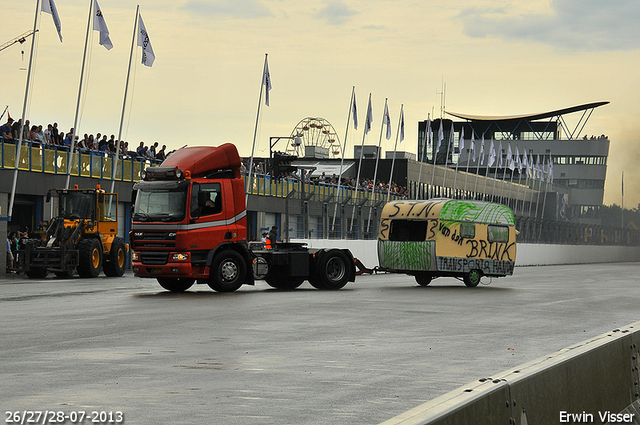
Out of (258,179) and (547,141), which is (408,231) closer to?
(258,179)

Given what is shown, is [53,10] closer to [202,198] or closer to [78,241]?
[78,241]

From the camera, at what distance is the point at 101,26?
38.7 metres

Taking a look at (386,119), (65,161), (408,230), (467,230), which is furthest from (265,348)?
(386,119)

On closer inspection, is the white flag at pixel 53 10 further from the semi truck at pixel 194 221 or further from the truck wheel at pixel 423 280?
the truck wheel at pixel 423 280

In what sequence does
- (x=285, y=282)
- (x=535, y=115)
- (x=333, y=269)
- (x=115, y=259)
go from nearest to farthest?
(x=333, y=269), (x=285, y=282), (x=115, y=259), (x=535, y=115)

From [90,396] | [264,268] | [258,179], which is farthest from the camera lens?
[258,179]

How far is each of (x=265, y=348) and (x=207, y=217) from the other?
1092 cm

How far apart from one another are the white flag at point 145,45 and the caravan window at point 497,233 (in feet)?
59.5

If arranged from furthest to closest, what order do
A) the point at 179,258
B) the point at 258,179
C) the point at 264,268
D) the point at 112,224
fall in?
the point at 258,179
the point at 112,224
the point at 264,268
the point at 179,258

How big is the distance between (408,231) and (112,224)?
1021cm

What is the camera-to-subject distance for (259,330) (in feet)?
48.7

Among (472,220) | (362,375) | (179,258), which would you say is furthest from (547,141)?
(362,375)

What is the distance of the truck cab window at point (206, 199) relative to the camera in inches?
899

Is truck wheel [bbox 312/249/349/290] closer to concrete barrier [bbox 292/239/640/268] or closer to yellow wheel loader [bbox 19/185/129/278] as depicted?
yellow wheel loader [bbox 19/185/129/278]
